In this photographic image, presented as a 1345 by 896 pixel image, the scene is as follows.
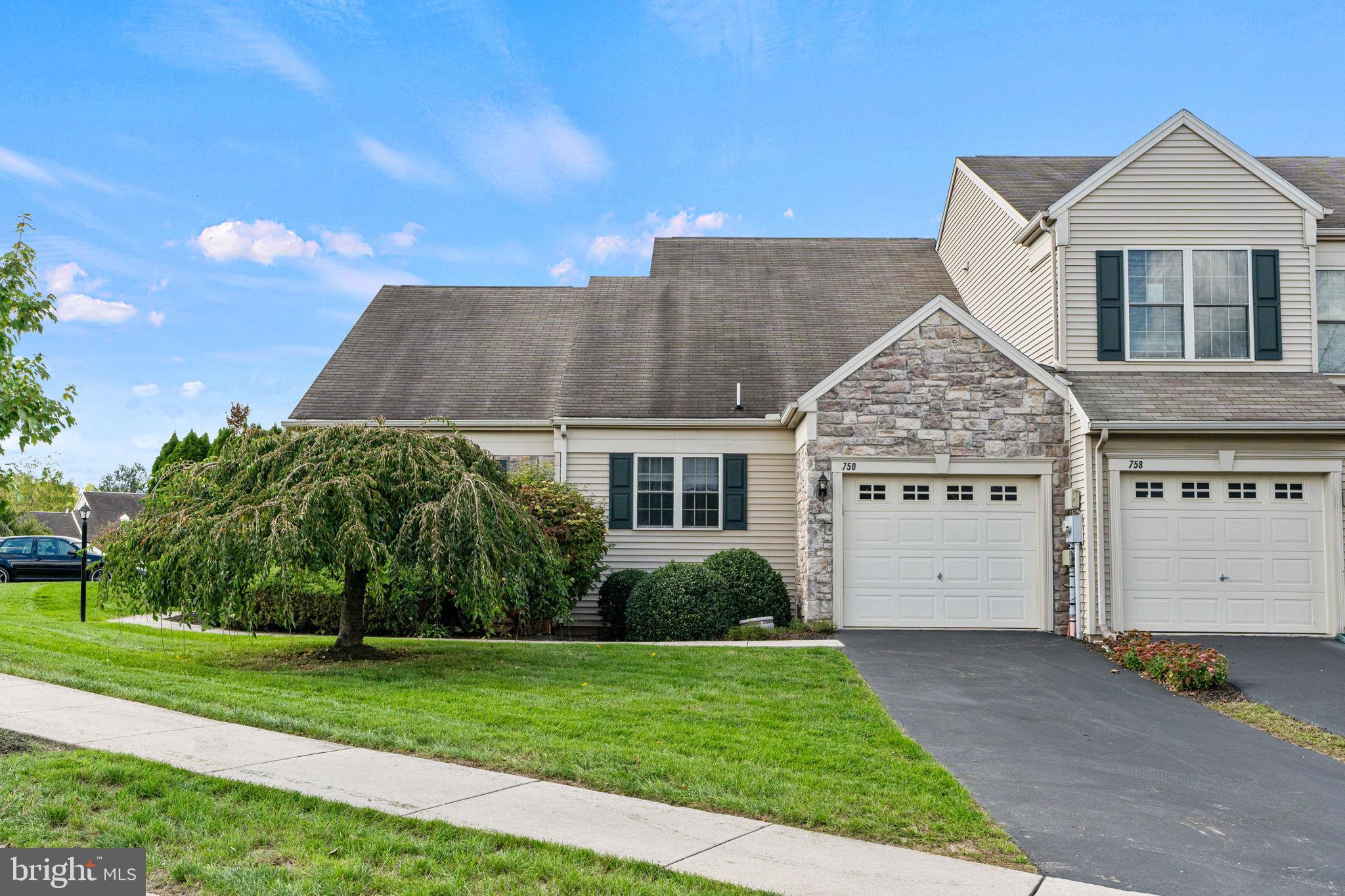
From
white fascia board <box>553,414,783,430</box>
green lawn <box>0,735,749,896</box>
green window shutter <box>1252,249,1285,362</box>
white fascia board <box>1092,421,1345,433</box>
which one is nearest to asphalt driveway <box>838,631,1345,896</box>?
green lawn <box>0,735,749,896</box>

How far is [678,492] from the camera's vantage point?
1533 cm

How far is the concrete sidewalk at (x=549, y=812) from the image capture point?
4.05m

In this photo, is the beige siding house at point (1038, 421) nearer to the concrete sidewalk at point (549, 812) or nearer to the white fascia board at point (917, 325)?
the white fascia board at point (917, 325)

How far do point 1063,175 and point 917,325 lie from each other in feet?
19.9

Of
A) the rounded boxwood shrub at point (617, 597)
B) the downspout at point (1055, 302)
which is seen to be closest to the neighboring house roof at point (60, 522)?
the rounded boxwood shrub at point (617, 597)

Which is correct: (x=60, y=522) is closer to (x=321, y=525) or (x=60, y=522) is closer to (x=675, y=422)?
(x=675, y=422)

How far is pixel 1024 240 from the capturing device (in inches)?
574

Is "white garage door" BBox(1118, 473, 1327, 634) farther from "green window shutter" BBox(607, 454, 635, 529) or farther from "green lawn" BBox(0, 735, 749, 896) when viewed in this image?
"green lawn" BBox(0, 735, 749, 896)

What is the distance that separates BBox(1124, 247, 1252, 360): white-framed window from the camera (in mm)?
13422

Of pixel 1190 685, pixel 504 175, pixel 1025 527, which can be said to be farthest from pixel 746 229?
pixel 1190 685

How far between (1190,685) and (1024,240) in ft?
26.0

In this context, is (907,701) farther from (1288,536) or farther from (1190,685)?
(1288,536)

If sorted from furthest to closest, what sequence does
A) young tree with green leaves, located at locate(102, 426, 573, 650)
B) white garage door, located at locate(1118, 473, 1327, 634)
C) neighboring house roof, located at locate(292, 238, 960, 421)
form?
neighboring house roof, located at locate(292, 238, 960, 421) → white garage door, located at locate(1118, 473, 1327, 634) → young tree with green leaves, located at locate(102, 426, 573, 650)

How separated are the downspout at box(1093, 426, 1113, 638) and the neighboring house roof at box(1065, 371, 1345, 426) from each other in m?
0.54
